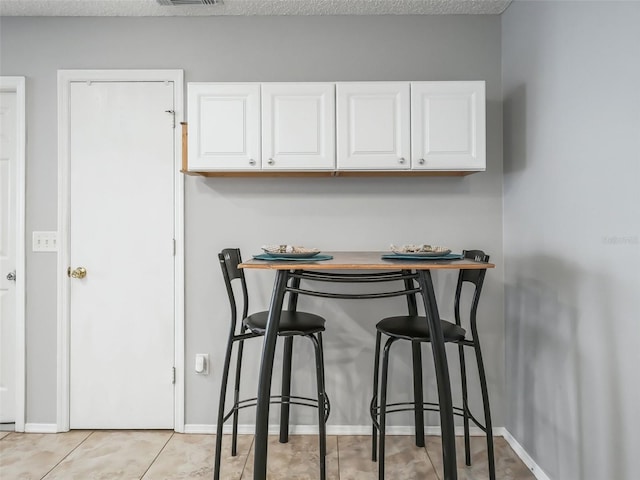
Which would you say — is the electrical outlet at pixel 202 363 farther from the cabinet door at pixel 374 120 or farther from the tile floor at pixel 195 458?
the cabinet door at pixel 374 120

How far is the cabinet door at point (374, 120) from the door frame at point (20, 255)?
1.93m

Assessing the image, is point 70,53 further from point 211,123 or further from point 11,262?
point 11,262

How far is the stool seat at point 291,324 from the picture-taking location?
6.24 feet

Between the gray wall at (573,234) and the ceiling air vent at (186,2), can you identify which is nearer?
the gray wall at (573,234)

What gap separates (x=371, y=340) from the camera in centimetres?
253

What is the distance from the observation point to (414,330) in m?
1.91

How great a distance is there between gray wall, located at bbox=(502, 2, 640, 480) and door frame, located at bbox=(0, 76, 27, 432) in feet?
9.52

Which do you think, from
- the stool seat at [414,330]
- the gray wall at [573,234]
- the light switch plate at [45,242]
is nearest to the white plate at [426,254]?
the stool seat at [414,330]

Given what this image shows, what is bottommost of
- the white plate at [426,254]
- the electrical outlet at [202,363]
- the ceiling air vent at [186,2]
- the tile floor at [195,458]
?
the tile floor at [195,458]

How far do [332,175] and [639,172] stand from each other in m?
1.47

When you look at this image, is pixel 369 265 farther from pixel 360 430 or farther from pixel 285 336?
pixel 360 430

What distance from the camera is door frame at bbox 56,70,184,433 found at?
2.52 m

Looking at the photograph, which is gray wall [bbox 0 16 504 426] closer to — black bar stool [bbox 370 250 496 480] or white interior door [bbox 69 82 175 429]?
white interior door [bbox 69 82 175 429]

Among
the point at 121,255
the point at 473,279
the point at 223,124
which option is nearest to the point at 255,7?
the point at 223,124
